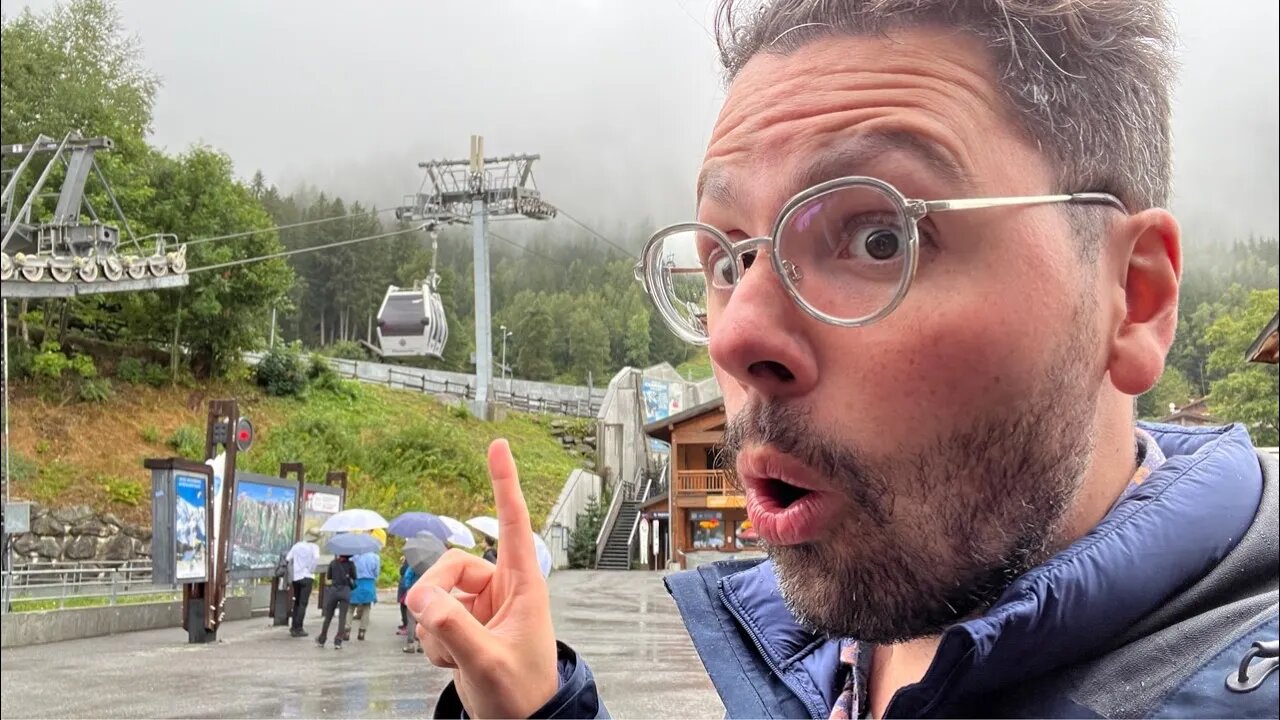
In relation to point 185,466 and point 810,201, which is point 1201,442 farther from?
point 185,466

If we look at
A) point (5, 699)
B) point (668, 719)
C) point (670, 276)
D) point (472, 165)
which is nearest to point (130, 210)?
point (472, 165)

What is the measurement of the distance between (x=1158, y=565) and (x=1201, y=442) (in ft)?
0.95

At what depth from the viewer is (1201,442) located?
932 millimetres

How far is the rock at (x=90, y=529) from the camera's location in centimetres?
1820

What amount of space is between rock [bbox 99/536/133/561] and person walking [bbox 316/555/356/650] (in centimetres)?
1108

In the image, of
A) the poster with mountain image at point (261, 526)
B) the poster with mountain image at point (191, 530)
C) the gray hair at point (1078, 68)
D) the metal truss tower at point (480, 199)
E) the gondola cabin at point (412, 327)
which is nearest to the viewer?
the gray hair at point (1078, 68)

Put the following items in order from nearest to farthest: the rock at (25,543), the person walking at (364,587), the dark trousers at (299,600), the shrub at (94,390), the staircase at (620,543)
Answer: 1. the person walking at (364,587)
2. the dark trousers at (299,600)
3. the rock at (25,543)
4. the staircase at (620,543)
5. the shrub at (94,390)

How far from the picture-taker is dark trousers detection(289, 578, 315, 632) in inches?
384

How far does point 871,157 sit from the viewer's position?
78 cm

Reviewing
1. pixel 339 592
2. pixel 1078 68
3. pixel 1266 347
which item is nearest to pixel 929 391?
pixel 1078 68

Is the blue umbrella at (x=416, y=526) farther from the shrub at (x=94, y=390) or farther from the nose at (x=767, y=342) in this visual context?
the shrub at (x=94, y=390)

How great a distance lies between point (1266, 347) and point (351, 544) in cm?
722

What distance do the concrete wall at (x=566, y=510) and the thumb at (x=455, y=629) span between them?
19324mm

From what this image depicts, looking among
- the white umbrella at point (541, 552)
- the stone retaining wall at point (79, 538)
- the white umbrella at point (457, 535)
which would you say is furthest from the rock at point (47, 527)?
the white umbrella at point (541, 552)
